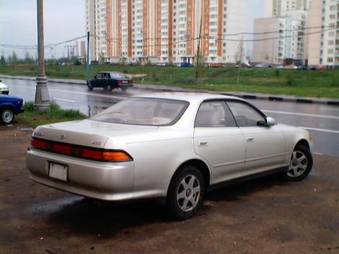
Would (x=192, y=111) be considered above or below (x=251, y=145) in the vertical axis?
above

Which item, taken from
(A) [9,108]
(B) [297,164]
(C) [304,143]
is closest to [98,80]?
(A) [9,108]

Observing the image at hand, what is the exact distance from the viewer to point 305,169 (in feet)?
23.6

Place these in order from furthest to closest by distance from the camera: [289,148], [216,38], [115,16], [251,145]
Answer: [115,16], [216,38], [289,148], [251,145]

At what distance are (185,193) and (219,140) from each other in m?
0.81

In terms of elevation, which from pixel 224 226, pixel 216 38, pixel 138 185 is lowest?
pixel 224 226

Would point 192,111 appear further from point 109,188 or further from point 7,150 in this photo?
point 7,150

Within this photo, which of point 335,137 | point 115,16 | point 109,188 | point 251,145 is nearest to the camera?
point 109,188

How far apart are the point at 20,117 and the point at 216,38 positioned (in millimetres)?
76121

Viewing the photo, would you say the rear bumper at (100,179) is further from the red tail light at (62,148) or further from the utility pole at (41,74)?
the utility pole at (41,74)

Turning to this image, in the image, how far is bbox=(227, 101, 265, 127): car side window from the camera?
6147 millimetres

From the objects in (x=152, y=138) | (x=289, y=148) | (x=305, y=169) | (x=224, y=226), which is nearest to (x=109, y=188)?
(x=152, y=138)

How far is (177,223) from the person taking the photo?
502cm

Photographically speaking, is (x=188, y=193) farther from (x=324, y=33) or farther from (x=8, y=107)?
(x=324, y=33)

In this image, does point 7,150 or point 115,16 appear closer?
point 7,150
